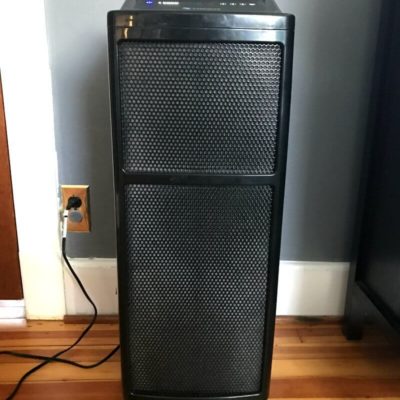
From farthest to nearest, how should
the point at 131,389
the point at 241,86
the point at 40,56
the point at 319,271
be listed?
the point at 319,271 < the point at 40,56 < the point at 131,389 < the point at 241,86

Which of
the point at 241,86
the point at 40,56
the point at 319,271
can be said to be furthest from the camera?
the point at 319,271

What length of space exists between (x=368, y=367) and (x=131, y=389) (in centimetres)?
51

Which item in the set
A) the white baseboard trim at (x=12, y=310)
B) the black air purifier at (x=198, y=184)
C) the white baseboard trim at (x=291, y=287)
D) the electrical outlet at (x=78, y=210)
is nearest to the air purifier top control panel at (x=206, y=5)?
the black air purifier at (x=198, y=184)

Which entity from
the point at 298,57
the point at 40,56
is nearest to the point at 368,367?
the point at 298,57

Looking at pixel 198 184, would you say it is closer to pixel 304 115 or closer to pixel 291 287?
pixel 304 115

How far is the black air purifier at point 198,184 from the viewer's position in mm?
642

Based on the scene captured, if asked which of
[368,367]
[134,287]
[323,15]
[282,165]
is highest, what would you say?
[323,15]

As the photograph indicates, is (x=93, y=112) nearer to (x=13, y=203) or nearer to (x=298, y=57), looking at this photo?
(x=13, y=203)

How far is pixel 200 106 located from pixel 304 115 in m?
0.44

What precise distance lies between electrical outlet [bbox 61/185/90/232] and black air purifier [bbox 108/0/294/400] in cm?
36

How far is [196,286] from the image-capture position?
748 millimetres

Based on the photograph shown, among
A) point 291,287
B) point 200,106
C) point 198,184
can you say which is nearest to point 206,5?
point 200,106

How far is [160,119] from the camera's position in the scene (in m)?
0.67

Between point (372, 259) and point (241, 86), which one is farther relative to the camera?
point (372, 259)
